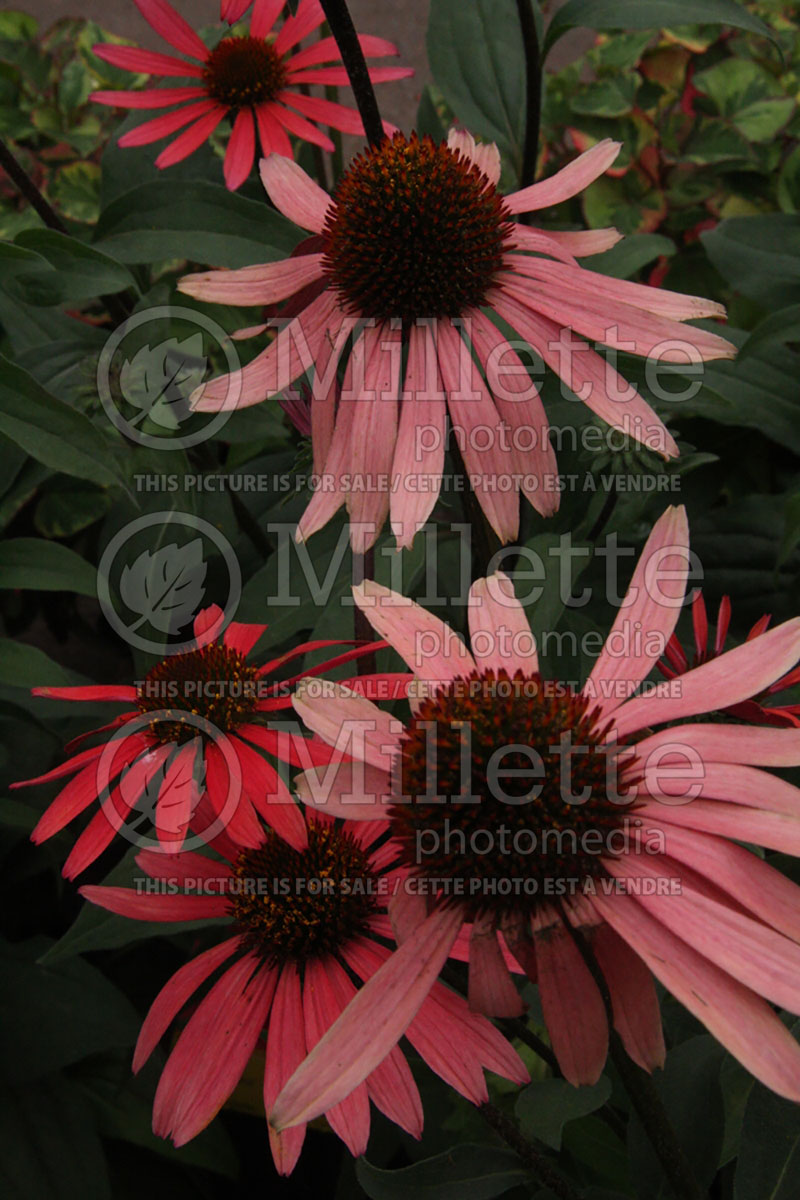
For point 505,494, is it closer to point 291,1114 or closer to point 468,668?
point 468,668

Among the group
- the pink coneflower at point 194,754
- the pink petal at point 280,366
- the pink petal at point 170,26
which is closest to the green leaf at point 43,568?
the pink coneflower at point 194,754

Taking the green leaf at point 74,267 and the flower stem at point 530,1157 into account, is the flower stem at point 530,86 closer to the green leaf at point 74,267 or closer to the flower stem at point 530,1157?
the green leaf at point 74,267

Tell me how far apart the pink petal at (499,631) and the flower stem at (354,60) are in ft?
1.20

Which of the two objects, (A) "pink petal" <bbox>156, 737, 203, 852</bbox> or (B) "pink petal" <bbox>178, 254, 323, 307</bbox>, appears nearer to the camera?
(A) "pink petal" <bbox>156, 737, 203, 852</bbox>

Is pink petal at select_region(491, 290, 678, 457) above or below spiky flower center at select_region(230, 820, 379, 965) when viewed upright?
above

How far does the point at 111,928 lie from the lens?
761 millimetres

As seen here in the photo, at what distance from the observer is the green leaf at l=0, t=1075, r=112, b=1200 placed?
99 centimetres

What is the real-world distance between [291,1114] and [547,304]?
504 mm

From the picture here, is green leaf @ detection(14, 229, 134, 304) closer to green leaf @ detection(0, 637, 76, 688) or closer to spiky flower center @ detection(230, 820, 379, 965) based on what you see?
green leaf @ detection(0, 637, 76, 688)

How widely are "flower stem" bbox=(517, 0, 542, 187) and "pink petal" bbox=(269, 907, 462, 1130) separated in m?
0.75

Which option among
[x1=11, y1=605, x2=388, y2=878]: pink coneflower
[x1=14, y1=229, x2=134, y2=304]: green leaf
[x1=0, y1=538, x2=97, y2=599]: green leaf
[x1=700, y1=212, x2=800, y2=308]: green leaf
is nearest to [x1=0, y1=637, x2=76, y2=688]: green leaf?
[x1=0, y1=538, x2=97, y2=599]: green leaf

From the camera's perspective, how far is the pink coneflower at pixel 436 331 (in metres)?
0.68

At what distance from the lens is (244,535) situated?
1157mm

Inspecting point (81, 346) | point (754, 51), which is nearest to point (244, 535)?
point (81, 346)
